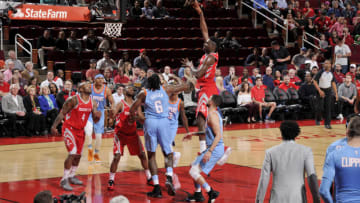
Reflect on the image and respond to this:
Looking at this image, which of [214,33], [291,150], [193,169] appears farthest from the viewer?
[214,33]

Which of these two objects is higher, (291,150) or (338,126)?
(291,150)

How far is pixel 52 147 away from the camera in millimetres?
13102

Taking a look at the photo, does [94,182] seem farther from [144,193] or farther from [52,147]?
[52,147]

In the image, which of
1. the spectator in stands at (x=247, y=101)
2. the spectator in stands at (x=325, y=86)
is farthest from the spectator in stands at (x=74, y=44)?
the spectator in stands at (x=325, y=86)

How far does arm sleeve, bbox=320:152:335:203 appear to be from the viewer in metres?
4.81

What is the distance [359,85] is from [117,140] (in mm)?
12497

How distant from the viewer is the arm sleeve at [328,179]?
481cm

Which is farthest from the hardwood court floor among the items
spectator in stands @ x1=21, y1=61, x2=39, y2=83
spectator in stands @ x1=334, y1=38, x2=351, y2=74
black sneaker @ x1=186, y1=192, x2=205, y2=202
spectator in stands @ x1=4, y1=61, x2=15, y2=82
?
spectator in stands @ x1=334, y1=38, x2=351, y2=74

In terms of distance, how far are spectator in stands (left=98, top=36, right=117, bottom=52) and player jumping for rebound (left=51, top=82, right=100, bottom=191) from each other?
363 inches

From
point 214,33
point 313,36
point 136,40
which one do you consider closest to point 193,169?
point 136,40

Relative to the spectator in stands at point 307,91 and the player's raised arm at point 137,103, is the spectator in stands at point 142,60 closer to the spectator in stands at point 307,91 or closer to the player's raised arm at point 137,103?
the spectator in stands at point 307,91

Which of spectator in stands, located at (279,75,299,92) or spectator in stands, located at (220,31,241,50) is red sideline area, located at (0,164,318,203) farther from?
spectator in stands, located at (220,31,241,50)

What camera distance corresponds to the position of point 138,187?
9125 mm

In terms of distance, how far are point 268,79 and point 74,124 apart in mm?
10602
